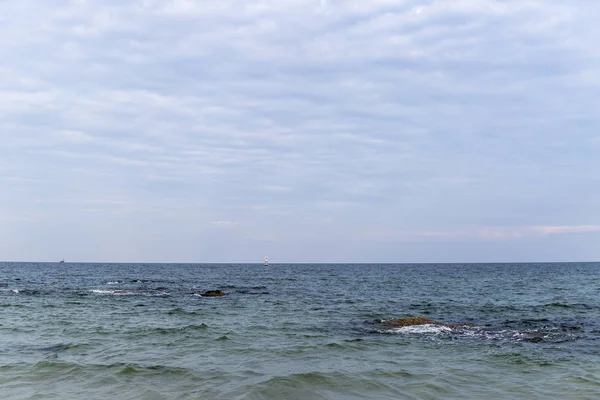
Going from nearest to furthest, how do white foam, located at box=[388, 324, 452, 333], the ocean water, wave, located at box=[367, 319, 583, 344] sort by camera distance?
the ocean water, wave, located at box=[367, 319, 583, 344], white foam, located at box=[388, 324, 452, 333]

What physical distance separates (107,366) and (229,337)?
647 centimetres

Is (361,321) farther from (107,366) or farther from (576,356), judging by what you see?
(107,366)

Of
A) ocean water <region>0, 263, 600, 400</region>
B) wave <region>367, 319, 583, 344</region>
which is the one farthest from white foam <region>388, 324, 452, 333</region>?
ocean water <region>0, 263, 600, 400</region>

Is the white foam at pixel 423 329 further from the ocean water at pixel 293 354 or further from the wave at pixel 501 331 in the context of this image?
the ocean water at pixel 293 354

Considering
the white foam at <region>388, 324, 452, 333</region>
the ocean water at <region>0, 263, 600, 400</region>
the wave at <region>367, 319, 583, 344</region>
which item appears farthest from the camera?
the white foam at <region>388, 324, 452, 333</region>

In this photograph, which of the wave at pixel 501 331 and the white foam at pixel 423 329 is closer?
the wave at pixel 501 331

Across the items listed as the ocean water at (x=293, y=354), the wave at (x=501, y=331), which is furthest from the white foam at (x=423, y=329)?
the ocean water at (x=293, y=354)

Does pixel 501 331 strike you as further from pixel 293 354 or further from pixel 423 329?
pixel 293 354

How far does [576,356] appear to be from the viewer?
18266 mm

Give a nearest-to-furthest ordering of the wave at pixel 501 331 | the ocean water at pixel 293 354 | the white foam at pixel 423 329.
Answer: the ocean water at pixel 293 354, the wave at pixel 501 331, the white foam at pixel 423 329

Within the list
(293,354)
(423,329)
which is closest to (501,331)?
(423,329)

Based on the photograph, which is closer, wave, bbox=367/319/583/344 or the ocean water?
the ocean water

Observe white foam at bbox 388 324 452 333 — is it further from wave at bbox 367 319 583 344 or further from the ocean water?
the ocean water

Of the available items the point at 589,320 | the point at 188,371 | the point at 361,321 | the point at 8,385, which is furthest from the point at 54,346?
the point at 589,320
